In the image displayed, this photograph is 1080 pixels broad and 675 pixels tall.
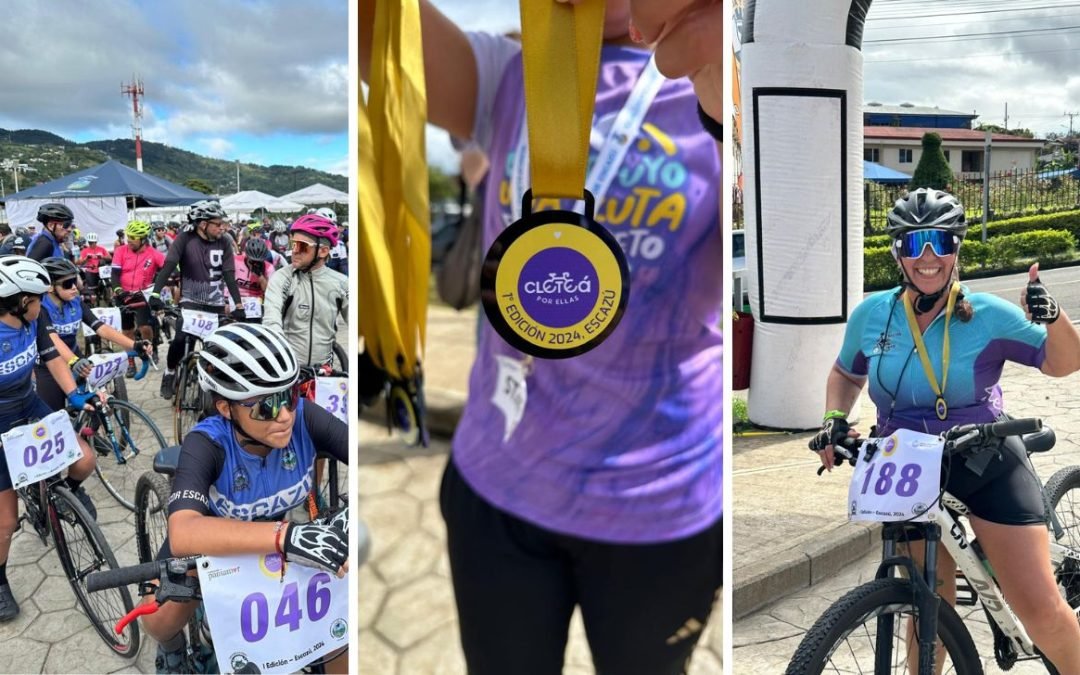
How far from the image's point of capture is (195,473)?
1.22 m

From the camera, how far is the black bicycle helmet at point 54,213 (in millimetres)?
1913

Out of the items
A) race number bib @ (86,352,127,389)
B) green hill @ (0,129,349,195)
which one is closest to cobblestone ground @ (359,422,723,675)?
green hill @ (0,129,349,195)

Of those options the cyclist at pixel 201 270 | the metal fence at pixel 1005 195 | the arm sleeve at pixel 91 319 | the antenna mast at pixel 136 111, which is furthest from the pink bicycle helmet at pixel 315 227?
the metal fence at pixel 1005 195

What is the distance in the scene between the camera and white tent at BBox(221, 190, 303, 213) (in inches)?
59.2

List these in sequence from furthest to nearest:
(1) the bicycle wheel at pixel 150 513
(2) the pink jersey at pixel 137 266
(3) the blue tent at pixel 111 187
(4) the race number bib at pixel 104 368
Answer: (2) the pink jersey at pixel 137 266 → (4) the race number bib at pixel 104 368 → (3) the blue tent at pixel 111 187 → (1) the bicycle wheel at pixel 150 513

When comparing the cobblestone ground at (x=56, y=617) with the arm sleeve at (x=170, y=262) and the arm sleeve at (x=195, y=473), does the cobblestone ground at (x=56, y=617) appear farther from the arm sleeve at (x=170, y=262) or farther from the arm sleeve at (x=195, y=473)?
the arm sleeve at (x=195, y=473)

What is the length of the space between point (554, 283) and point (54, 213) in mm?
1837

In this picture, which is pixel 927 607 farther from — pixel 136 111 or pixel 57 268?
pixel 57 268

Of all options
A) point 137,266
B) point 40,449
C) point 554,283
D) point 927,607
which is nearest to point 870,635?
point 927,607

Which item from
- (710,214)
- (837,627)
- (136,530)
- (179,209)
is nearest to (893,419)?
(837,627)

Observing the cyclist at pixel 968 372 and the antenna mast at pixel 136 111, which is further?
the antenna mast at pixel 136 111

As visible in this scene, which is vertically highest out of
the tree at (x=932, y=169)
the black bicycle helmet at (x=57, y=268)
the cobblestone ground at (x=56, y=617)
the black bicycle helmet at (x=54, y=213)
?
the black bicycle helmet at (x=54, y=213)

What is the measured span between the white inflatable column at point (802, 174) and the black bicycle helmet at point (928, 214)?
4.2 inches

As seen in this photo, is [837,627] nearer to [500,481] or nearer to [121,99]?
[500,481]
